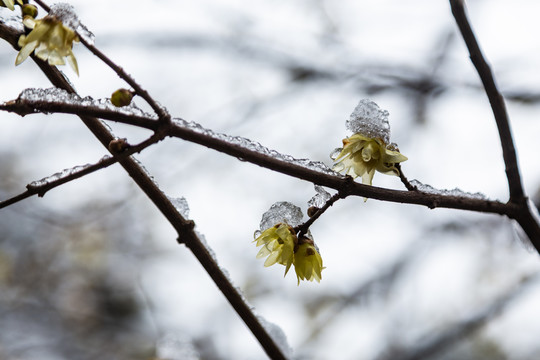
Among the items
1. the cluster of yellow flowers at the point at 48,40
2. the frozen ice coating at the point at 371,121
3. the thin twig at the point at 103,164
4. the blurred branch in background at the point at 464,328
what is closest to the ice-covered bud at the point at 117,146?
the thin twig at the point at 103,164

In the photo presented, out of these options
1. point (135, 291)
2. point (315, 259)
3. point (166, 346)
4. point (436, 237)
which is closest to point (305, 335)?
point (436, 237)

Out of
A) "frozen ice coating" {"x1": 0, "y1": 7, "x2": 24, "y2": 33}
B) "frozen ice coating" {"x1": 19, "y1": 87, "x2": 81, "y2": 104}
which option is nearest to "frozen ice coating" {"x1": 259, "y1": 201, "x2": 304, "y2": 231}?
"frozen ice coating" {"x1": 19, "y1": 87, "x2": 81, "y2": 104}

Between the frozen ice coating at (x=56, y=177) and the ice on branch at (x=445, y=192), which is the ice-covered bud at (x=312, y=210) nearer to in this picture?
the ice on branch at (x=445, y=192)

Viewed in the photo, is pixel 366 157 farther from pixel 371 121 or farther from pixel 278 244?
pixel 278 244

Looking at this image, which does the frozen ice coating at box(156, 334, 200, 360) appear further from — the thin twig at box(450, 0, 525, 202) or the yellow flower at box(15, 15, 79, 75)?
the thin twig at box(450, 0, 525, 202)

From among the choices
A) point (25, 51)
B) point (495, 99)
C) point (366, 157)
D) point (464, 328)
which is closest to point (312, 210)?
point (366, 157)

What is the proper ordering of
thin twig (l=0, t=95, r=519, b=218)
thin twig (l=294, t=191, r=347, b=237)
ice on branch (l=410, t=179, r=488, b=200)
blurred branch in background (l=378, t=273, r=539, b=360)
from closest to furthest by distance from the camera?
thin twig (l=0, t=95, r=519, b=218) → thin twig (l=294, t=191, r=347, b=237) → ice on branch (l=410, t=179, r=488, b=200) → blurred branch in background (l=378, t=273, r=539, b=360)

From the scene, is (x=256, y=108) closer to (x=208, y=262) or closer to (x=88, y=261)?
(x=88, y=261)
